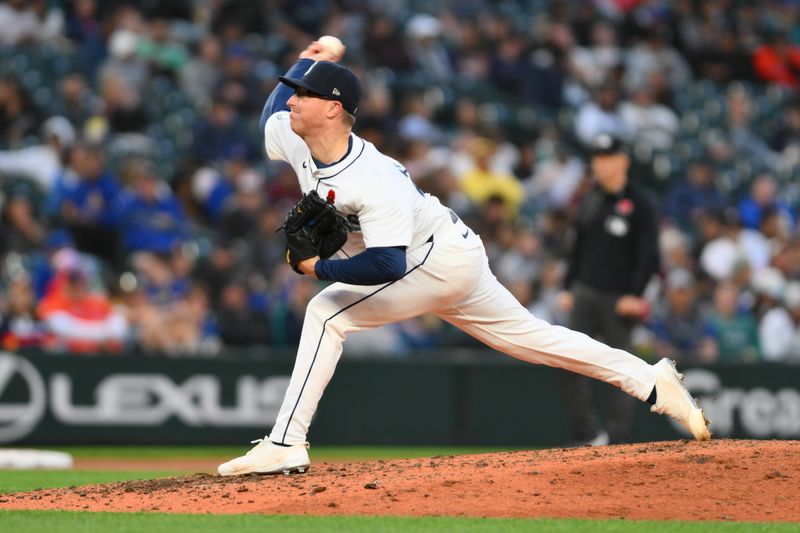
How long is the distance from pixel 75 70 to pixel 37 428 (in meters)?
4.68

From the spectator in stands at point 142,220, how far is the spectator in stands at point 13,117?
4.19ft

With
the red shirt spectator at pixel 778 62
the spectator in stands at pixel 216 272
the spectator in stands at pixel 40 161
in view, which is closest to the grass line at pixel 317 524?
the spectator in stands at pixel 216 272

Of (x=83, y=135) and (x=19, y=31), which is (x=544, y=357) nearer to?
(x=83, y=135)

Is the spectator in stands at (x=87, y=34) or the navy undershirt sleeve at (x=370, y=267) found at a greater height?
the spectator in stands at (x=87, y=34)

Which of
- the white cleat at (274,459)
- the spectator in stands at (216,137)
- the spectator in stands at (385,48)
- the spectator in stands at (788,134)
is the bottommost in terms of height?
the white cleat at (274,459)

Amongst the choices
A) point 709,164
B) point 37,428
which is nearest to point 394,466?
point 37,428

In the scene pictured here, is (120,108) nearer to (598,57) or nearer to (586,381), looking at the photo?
(586,381)

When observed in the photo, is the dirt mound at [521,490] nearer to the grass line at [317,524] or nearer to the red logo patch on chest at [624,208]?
the grass line at [317,524]

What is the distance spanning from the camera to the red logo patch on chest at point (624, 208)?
998cm

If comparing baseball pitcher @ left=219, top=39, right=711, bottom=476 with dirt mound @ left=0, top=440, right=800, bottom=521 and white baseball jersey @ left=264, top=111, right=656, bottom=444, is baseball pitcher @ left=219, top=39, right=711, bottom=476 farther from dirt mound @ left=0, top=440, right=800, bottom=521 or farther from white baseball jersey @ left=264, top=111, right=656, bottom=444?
dirt mound @ left=0, top=440, right=800, bottom=521

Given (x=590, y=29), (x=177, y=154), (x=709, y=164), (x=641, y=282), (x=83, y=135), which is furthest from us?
(x=590, y=29)

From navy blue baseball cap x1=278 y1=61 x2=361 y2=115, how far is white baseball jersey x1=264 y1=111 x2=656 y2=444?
229mm

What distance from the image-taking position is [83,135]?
1375 cm

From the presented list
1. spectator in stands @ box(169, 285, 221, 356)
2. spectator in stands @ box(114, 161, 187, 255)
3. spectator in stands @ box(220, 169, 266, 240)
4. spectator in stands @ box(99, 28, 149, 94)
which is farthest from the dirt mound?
spectator in stands @ box(99, 28, 149, 94)
